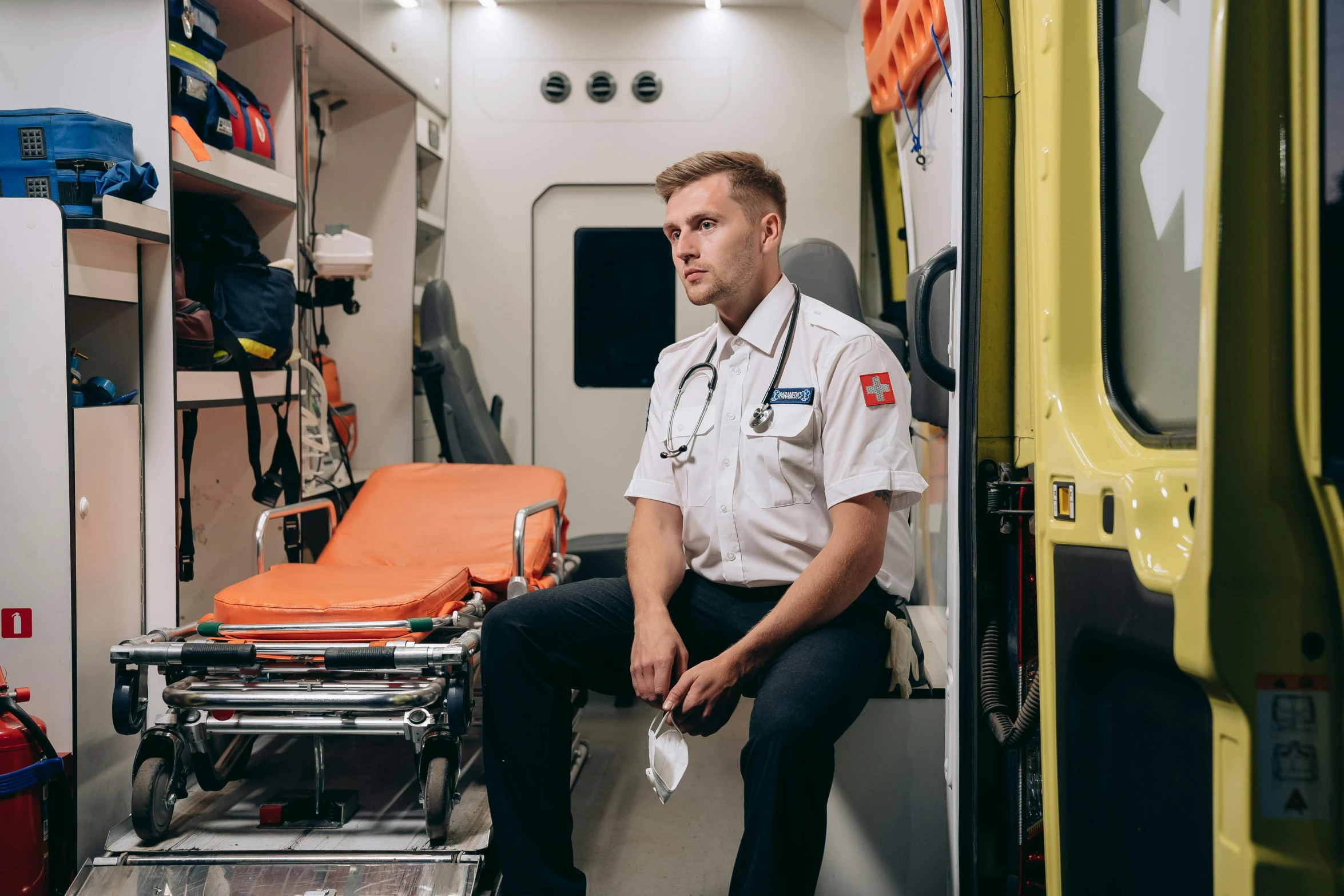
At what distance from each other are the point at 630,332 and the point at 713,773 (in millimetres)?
2303

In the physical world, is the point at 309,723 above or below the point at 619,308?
below

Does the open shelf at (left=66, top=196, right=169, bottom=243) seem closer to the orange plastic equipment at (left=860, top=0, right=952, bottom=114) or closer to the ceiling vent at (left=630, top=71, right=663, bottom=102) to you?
the orange plastic equipment at (left=860, top=0, right=952, bottom=114)

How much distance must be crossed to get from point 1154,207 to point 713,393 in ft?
3.77

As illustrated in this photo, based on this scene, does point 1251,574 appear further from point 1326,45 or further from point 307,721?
point 307,721

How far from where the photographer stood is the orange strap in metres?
2.61

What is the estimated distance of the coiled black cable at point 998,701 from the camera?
59.1 inches

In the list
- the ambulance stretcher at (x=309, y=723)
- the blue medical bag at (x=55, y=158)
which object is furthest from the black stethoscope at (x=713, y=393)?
the blue medical bag at (x=55, y=158)

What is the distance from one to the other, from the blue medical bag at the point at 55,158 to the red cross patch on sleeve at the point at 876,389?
191 centimetres

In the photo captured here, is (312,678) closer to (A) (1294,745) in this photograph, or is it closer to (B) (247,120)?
(B) (247,120)

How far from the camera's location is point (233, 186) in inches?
114

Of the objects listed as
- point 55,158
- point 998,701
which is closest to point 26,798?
point 55,158

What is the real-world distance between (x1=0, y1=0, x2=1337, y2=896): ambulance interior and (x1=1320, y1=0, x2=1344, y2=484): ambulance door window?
150mm

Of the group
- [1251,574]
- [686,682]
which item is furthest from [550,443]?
[1251,574]

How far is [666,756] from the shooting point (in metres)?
1.78
